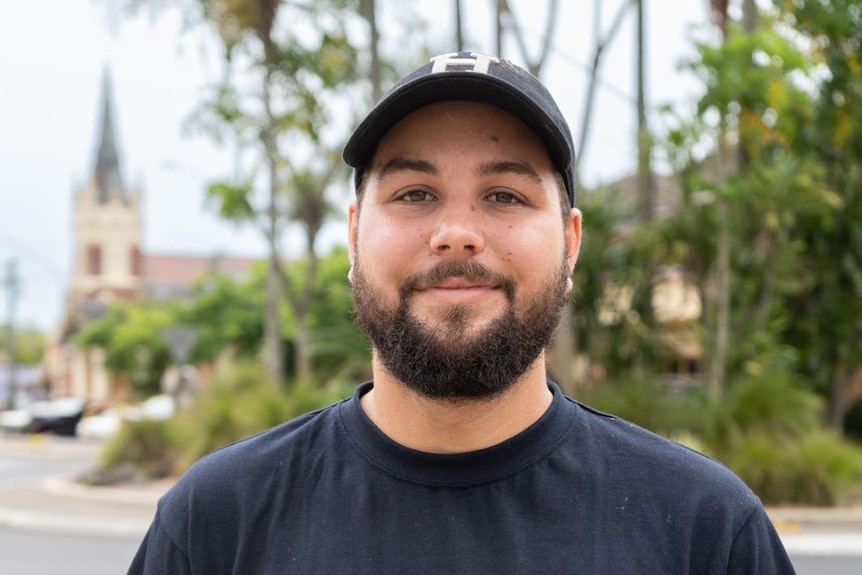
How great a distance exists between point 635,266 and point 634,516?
14107mm

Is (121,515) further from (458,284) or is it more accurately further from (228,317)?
(228,317)

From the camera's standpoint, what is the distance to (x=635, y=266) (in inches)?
615

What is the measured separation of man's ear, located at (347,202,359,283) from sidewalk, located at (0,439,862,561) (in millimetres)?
8445

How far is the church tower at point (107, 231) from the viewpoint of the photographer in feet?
284

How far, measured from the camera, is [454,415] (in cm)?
187

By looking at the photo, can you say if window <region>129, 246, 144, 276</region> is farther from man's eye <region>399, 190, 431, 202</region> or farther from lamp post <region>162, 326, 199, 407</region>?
man's eye <region>399, 190, 431, 202</region>

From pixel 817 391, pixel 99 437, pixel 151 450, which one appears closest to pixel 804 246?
pixel 817 391

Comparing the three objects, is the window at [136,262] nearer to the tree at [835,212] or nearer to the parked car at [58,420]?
the parked car at [58,420]

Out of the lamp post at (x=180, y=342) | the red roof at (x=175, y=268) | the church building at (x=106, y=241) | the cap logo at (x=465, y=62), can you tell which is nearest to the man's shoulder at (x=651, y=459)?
the cap logo at (x=465, y=62)

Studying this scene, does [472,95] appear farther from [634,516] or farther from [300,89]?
[300,89]

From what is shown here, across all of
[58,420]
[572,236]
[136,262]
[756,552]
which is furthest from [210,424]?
[136,262]

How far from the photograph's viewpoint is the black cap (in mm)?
1868

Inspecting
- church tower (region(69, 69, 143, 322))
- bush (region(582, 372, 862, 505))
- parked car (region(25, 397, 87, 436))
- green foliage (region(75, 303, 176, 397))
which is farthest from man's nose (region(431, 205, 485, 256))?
church tower (region(69, 69, 143, 322))

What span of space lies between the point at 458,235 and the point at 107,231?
89743mm
